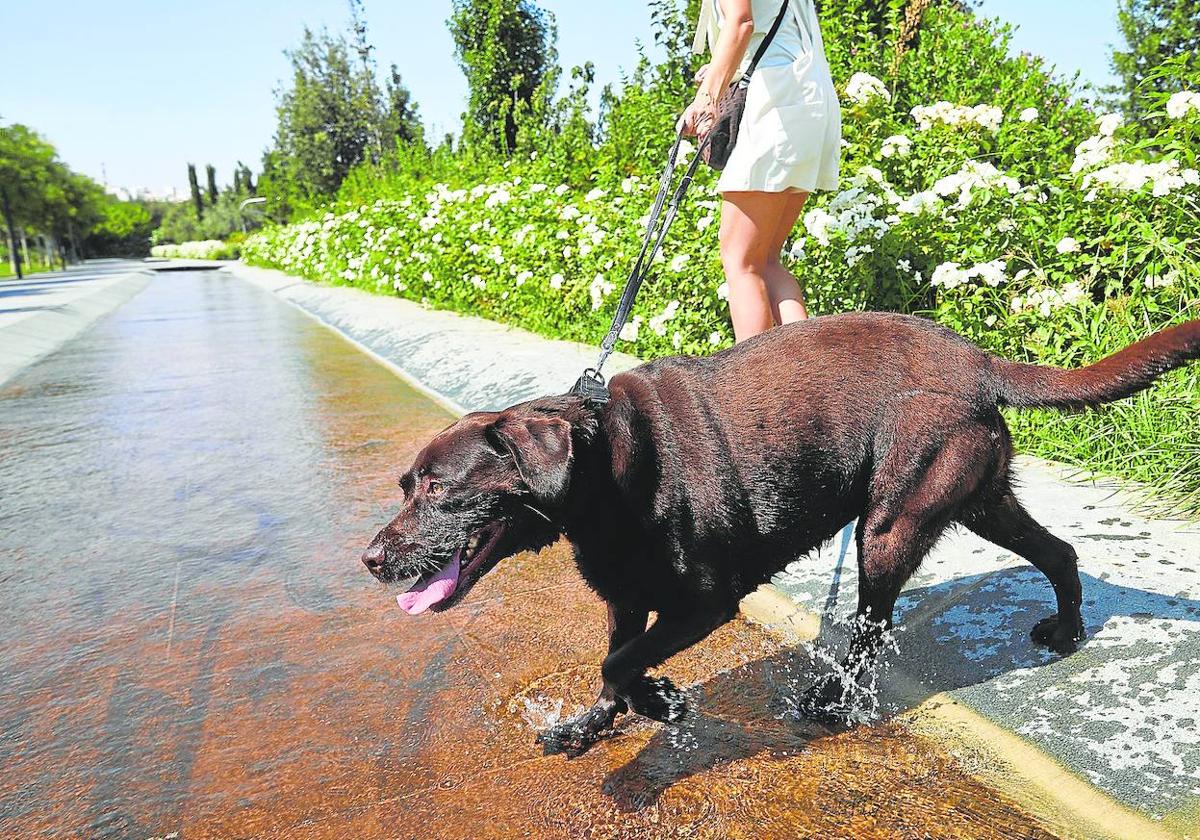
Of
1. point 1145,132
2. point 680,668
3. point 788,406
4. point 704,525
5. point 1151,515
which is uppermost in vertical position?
point 1145,132

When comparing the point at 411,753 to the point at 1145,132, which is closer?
the point at 411,753

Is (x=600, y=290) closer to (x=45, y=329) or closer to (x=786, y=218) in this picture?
(x=786, y=218)

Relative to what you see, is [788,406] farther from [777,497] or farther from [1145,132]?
[1145,132]

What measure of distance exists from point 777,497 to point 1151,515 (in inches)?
70.3

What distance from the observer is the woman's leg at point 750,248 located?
365 cm

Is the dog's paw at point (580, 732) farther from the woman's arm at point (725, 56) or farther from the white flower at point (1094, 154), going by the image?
the white flower at point (1094, 154)

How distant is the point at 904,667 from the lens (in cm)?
283

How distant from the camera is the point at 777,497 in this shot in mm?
2559

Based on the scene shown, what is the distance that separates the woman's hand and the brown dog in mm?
1308

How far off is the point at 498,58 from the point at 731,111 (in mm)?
14595

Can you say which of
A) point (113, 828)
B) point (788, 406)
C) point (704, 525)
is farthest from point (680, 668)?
point (113, 828)

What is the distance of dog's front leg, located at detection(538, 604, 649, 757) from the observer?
263 centimetres

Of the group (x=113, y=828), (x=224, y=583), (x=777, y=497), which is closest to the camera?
(x=113, y=828)

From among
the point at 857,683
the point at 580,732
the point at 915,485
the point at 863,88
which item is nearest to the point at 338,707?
the point at 580,732
